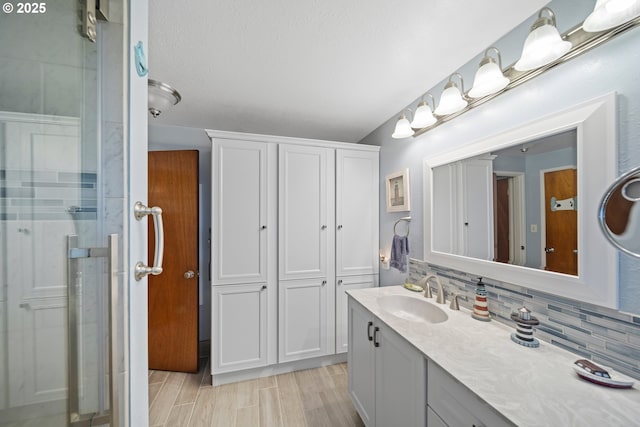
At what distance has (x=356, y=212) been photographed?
7.91 ft

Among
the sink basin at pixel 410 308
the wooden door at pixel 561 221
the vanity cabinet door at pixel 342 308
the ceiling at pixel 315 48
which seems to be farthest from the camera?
the vanity cabinet door at pixel 342 308

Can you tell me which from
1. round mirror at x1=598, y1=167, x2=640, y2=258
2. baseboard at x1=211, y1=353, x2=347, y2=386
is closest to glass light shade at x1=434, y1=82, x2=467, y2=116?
round mirror at x1=598, y1=167, x2=640, y2=258

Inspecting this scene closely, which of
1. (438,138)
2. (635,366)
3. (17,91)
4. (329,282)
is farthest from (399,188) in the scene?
(17,91)

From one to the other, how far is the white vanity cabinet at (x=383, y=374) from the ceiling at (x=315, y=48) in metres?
1.51

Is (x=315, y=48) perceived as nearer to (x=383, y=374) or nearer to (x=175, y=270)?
(x=383, y=374)

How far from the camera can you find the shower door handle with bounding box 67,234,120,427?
548 millimetres

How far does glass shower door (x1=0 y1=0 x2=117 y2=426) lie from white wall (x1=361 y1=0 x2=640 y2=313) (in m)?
1.60

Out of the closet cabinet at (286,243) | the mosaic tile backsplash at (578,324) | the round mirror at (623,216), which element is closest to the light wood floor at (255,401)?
the closet cabinet at (286,243)

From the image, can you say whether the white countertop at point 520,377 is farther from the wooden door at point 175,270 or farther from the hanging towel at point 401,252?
the wooden door at point 175,270

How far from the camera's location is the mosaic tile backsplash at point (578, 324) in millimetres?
808

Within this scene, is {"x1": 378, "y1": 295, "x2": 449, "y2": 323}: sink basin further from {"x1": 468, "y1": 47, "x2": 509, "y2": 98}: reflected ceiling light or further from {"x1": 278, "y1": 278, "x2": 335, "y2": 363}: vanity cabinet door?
{"x1": 468, "y1": 47, "x2": 509, "y2": 98}: reflected ceiling light

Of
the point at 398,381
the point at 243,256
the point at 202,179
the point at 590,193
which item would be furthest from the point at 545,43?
the point at 202,179

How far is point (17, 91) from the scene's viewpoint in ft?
1.54

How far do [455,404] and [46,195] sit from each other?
127cm
